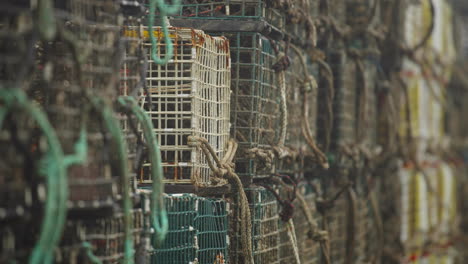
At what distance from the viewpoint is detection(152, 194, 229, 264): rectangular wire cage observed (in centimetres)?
317

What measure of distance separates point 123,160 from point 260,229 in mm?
1393

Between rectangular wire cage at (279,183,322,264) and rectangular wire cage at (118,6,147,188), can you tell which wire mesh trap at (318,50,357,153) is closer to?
rectangular wire cage at (279,183,322,264)

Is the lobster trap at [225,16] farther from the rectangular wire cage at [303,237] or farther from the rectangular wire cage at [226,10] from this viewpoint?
the rectangular wire cage at [303,237]

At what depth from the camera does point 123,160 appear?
2295 millimetres

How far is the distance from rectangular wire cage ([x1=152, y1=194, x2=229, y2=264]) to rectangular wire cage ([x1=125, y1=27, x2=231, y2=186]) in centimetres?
12

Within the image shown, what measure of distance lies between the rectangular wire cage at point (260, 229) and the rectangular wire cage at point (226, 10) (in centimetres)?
74

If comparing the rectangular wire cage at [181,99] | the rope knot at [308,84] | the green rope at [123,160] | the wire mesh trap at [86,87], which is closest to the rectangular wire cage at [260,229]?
the rectangular wire cage at [181,99]

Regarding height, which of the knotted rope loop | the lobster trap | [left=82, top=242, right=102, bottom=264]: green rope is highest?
the lobster trap

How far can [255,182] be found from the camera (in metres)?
3.73

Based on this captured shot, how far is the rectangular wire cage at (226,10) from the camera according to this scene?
11.6ft

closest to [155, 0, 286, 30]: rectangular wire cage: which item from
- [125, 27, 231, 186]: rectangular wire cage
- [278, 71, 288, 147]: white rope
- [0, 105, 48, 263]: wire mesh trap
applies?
[125, 27, 231, 186]: rectangular wire cage

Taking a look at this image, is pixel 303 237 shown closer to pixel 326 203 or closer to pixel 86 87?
pixel 326 203

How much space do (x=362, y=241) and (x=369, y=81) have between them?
3.35 ft

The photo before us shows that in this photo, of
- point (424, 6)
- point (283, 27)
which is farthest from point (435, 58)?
point (283, 27)
